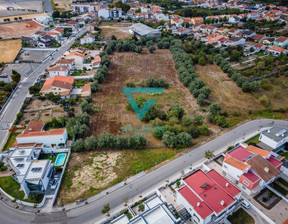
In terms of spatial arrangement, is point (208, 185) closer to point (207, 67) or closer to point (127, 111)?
point (127, 111)

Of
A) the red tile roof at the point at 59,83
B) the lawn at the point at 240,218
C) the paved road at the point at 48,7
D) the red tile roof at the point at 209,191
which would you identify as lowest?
the lawn at the point at 240,218

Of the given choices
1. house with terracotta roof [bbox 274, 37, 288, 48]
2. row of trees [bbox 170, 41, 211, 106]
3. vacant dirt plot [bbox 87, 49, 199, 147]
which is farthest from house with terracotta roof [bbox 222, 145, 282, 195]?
house with terracotta roof [bbox 274, 37, 288, 48]

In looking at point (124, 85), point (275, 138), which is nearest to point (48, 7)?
point (124, 85)

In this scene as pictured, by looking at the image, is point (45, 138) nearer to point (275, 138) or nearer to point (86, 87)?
point (86, 87)

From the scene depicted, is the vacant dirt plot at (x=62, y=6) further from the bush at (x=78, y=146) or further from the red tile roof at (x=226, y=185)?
the red tile roof at (x=226, y=185)

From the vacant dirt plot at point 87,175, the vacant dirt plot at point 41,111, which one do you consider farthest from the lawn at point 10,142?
the vacant dirt plot at point 87,175
